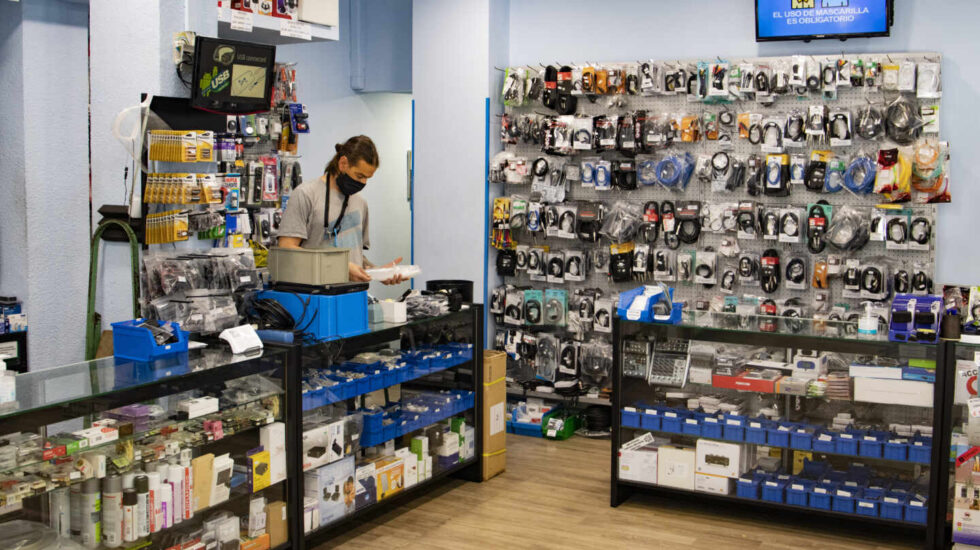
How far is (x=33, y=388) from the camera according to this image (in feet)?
11.0

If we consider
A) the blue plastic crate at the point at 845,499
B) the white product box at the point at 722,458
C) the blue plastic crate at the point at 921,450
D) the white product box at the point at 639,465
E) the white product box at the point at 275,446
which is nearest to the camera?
the white product box at the point at 275,446

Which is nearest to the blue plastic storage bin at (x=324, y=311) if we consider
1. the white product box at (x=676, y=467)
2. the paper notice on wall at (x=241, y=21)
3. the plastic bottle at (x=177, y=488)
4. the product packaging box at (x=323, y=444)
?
the product packaging box at (x=323, y=444)

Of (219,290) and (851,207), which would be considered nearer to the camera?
(219,290)

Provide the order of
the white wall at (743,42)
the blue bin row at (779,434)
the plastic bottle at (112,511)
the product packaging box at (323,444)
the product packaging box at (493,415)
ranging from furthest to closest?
1. the white wall at (743,42)
2. the product packaging box at (493,415)
3. the blue bin row at (779,434)
4. the product packaging box at (323,444)
5. the plastic bottle at (112,511)

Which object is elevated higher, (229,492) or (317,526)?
(229,492)

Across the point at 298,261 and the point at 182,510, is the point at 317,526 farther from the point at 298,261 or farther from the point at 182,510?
the point at 298,261

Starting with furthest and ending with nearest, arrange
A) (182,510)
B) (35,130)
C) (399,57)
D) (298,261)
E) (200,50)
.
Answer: (399,57), (35,130), (298,261), (200,50), (182,510)

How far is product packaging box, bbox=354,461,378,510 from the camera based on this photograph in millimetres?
4699

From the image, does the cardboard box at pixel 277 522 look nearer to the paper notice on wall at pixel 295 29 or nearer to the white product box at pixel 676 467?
the white product box at pixel 676 467

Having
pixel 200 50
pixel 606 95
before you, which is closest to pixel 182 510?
pixel 200 50

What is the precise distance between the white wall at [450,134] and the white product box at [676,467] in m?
2.45

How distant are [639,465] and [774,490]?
0.72 m

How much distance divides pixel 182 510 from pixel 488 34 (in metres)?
4.39

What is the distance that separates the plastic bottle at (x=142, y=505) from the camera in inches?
137
